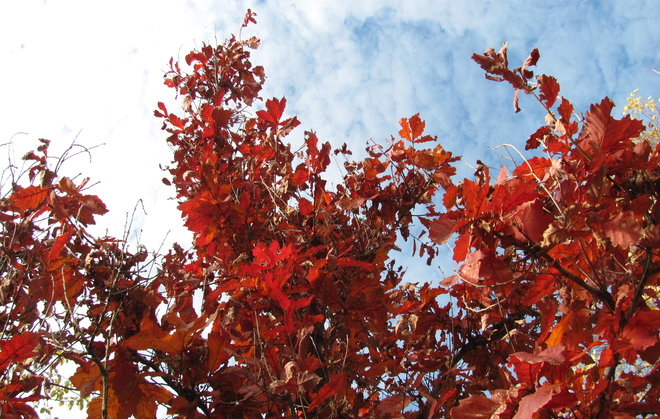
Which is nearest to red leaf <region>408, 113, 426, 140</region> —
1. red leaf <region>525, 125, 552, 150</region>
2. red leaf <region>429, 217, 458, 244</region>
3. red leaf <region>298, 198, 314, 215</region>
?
red leaf <region>298, 198, 314, 215</region>

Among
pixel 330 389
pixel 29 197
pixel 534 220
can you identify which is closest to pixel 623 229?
pixel 534 220

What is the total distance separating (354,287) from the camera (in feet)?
6.14

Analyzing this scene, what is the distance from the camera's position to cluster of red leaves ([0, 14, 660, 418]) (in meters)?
1.17

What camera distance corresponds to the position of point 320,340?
2.09 metres

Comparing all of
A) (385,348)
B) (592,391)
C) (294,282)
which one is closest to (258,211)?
(294,282)

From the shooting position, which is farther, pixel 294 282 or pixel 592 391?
pixel 294 282

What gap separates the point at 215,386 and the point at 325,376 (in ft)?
1.47

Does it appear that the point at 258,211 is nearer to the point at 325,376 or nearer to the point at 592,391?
the point at 325,376

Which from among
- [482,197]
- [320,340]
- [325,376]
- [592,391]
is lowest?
[592,391]

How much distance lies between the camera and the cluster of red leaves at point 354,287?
1166 mm

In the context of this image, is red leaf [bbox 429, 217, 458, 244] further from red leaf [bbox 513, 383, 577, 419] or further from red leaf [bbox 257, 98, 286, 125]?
red leaf [bbox 257, 98, 286, 125]

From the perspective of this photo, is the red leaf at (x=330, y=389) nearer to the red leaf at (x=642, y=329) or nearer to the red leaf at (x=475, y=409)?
the red leaf at (x=475, y=409)

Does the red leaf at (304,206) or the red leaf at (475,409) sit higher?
the red leaf at (304,206)

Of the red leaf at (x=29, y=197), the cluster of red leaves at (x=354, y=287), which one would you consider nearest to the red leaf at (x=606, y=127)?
the cluster of red leaves at (x=354, y=287)
